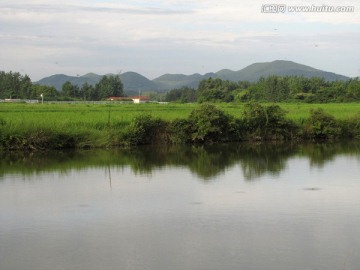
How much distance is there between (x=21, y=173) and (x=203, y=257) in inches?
243

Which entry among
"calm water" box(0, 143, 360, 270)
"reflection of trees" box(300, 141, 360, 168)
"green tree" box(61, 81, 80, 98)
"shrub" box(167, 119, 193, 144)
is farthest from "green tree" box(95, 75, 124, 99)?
"calm water" box(0, 143, 360, 270)

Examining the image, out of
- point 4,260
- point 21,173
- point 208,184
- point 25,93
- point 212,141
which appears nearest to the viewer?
point 4,260

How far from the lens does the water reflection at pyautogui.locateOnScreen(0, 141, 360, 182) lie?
1115 centimetres

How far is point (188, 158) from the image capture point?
13.0 metres

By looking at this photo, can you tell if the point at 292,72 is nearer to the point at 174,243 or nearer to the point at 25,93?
the point at 25,93

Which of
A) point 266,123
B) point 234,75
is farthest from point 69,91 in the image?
point 234,75

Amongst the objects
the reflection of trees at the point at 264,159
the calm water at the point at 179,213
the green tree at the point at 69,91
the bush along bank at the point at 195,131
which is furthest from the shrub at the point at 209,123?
the green tree at the point at 69,91

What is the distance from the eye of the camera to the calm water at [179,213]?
544cm

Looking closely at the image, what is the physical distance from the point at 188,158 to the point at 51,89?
33298mm

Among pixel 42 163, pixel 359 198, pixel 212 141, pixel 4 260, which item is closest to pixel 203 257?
pixel 4 260

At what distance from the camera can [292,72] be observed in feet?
494

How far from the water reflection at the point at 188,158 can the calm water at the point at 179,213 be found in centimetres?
4

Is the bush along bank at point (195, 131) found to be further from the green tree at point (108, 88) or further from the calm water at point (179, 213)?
the green tree at point (108, 88)

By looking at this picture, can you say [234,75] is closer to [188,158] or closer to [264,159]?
[188,158]
